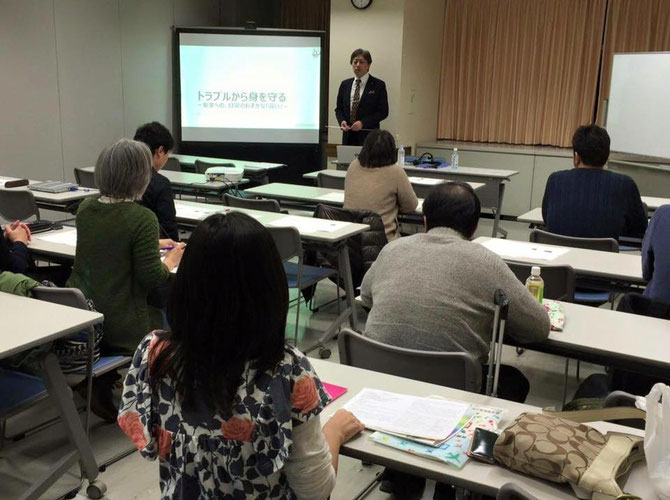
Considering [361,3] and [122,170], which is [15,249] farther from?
[361,3]

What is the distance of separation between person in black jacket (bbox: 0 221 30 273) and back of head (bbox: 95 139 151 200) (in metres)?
0.44

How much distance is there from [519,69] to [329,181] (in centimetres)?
350

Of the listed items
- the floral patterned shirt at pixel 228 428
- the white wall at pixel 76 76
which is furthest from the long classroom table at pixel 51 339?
the white wall at pixel 76 76

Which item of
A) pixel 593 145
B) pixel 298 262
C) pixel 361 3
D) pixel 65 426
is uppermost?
pixel 361 3

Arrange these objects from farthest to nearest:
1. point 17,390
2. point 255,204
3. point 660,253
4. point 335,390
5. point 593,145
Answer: point 255,204 → point 593,145 → point 660,253 → point 17,390 → point 335,390

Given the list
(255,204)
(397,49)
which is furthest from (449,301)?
(397,49)

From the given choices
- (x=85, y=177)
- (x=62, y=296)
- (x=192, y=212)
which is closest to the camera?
(x=62, y=296)

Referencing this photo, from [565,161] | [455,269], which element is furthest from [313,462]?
[565,161]

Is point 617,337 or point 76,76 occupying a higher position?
point 76,76

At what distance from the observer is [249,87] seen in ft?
26.1

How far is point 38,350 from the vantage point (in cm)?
215

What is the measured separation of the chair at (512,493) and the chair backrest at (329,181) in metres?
4.51

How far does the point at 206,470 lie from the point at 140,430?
0.14 metres

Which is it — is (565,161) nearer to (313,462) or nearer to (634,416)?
(634,416)
